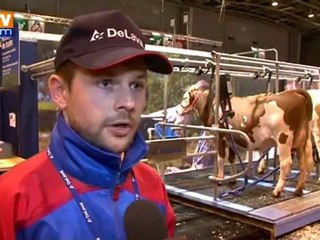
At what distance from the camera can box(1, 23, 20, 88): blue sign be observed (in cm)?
263

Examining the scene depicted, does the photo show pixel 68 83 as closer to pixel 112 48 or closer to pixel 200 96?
pixel 112 48

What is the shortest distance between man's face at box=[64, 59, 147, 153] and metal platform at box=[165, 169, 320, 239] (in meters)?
2.33

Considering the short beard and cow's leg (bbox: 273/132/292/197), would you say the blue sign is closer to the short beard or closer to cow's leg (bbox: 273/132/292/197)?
the short beard

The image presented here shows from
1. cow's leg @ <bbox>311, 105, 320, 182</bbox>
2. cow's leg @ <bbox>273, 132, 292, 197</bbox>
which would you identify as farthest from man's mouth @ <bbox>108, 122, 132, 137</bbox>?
cow's leg @ <bbox>311, 105, 320, 182</bbox>

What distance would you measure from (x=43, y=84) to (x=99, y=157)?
232 cm

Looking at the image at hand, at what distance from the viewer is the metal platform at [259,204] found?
2953 mm

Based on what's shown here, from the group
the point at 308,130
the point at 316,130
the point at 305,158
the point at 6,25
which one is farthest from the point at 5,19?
the point at 316,130

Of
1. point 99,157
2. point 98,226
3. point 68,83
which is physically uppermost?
point 68,83

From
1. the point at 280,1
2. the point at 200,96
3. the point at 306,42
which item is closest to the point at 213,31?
the point at 280,1

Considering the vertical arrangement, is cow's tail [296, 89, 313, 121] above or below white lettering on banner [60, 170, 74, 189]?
above

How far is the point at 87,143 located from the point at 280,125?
3015 millimetres

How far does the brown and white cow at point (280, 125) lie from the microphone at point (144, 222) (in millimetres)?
2753

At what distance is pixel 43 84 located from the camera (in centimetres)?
299

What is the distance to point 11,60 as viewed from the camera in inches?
106
